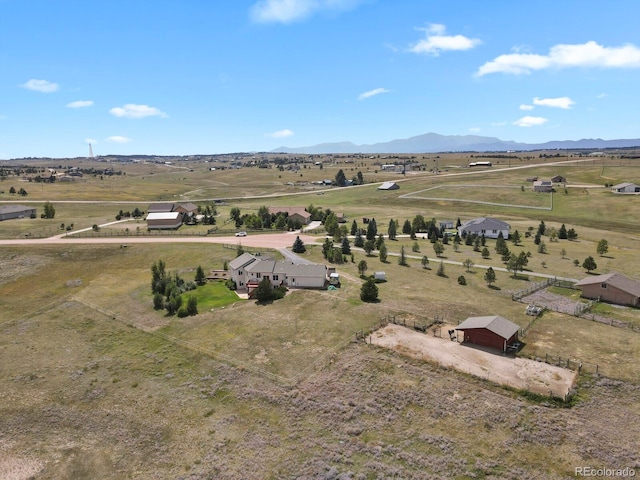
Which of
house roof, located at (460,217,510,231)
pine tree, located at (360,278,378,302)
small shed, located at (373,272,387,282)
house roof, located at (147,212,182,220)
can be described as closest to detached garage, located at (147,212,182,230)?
house roof, located at (147,212,182,220)

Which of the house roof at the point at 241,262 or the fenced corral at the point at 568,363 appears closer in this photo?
the fenced corral at the point at 568,363

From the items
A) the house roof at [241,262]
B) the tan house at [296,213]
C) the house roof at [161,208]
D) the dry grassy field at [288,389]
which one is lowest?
the dry grassy field at [288,389]

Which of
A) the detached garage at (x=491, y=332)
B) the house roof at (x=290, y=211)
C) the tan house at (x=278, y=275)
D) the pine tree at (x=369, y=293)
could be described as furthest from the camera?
the house roof at (x=290, y=211)

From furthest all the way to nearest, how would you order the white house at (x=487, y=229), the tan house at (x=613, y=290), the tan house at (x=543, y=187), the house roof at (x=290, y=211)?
1. the tan house at (x=543, y=187)
2. the house roof at (x=290, y=211)
3. the white house at (x=487, y=229)
4. the tan house at (x=613, y=290)

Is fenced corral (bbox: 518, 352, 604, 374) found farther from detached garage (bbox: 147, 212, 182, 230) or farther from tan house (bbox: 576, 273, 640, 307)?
detached garage (bbox: 147, 212, 182, 230)

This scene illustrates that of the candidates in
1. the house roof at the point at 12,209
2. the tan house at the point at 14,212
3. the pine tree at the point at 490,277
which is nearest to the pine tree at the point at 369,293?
the pine tree at the point at 490,277

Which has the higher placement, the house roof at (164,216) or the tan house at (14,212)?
the tan house at (14,212)

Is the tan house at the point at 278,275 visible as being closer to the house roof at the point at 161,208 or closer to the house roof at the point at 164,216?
the house roof at the point at 164,216
